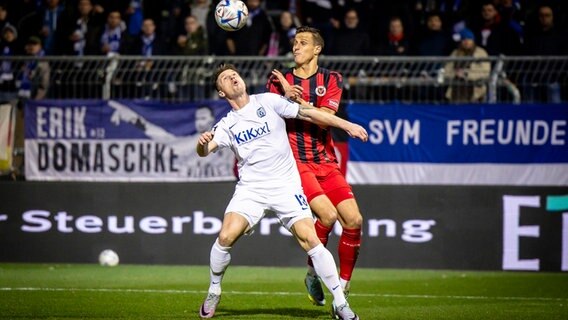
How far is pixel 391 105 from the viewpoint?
1430cm

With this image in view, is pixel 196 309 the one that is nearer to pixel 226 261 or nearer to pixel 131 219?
pixel 226 261

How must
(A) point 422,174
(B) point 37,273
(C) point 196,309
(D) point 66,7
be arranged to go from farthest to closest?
(D) point 66,7 < (A) point 422,174 < (B) point 37,273 < (C) point 196,309

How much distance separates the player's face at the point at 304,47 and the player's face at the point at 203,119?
4.39 metres

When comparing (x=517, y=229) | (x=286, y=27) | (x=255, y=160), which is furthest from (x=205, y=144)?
(x=286, y=27)

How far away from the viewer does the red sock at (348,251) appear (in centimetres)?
1005

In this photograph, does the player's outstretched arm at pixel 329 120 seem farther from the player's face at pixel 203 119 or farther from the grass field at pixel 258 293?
the player's face at pixel 203 119

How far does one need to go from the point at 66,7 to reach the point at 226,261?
968 cm

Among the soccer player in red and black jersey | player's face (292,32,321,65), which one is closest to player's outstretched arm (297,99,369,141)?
the soccer player in red and black jersey

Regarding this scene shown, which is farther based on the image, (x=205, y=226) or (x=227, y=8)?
(x=205, y=226)

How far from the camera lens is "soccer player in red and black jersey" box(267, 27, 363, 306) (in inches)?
395

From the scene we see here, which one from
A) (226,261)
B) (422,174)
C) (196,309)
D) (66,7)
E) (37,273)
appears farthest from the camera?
(66,7)

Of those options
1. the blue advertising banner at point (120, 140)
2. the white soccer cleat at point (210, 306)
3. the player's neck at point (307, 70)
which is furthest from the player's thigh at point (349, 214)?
the blue advertising banner at point (120, 140)

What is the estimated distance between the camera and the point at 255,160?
934cm

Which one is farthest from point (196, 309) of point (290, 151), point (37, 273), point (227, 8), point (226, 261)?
point (37, 273)
